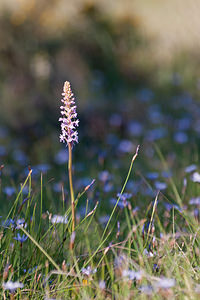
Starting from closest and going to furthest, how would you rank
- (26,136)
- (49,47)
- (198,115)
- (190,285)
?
(190,285) → (26,136) → (198,115) → (49,47)

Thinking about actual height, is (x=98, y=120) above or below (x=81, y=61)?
below

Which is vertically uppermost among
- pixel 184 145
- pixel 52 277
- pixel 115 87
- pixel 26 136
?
pixel 115 87

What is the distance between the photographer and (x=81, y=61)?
5.77 metres

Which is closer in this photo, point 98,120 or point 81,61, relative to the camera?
point 98,120

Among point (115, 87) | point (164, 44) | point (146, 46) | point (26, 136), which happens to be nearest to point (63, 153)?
point (26, 136)

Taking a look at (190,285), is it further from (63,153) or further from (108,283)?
(63,153)

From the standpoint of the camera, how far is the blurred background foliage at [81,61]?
452 cm

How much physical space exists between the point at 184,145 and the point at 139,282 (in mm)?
2737

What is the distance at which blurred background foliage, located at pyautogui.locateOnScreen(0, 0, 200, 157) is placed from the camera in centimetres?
452

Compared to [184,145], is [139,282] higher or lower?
lower

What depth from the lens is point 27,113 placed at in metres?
4.36

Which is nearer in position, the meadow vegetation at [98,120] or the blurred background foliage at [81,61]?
the meadow vegetation at [98,120]

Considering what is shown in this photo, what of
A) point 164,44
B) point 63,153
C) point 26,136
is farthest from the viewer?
point 164,44

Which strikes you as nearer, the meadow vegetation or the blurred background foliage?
the meadow vegetation
